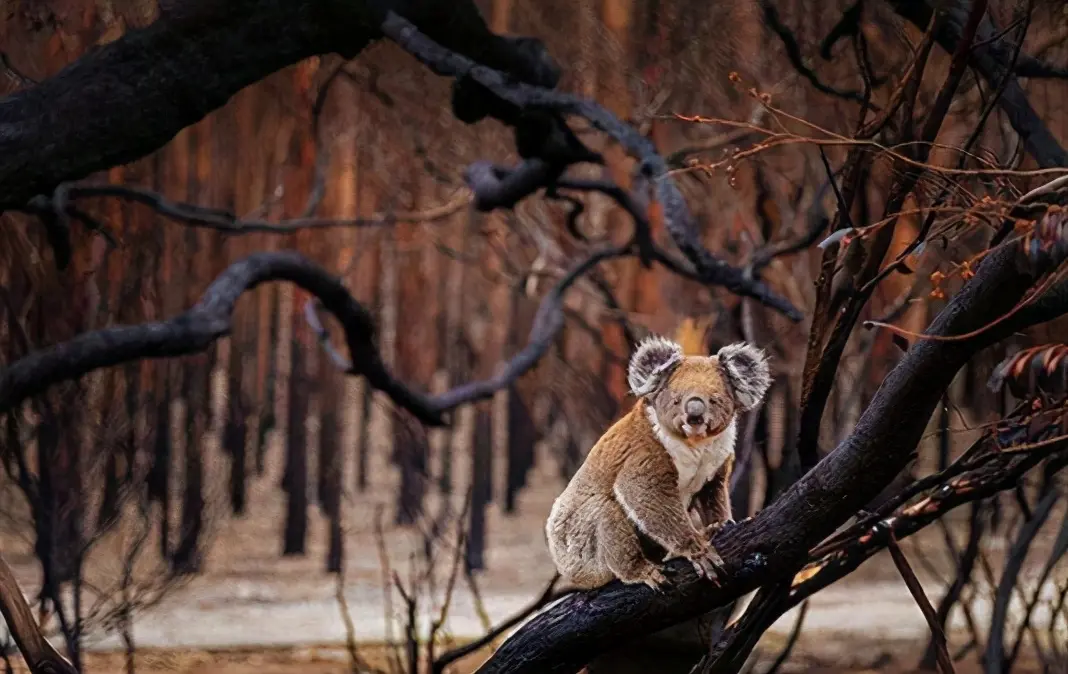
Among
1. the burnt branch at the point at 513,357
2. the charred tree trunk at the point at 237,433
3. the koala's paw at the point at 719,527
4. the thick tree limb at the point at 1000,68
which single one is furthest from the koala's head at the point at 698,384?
the charred tree trunk at the point at 237,433

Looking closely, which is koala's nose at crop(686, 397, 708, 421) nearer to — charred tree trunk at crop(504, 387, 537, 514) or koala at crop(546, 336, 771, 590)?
koala at crop(546, 336, 771, 590)

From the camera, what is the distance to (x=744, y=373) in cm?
148

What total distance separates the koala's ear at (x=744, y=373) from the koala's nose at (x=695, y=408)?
7 centimetres

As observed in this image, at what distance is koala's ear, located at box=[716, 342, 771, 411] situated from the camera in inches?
58.1

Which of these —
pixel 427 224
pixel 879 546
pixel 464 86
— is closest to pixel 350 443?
pixel 427 224

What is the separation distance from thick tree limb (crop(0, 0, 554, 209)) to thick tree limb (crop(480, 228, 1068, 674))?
4.06ft

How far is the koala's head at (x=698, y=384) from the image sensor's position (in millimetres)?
1430

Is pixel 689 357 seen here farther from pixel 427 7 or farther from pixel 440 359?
pixel 440 359

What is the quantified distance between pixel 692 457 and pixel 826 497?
16 cm

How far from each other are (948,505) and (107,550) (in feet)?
6.39

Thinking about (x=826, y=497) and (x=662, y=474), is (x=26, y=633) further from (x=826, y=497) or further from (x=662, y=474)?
(x=826, y=497)

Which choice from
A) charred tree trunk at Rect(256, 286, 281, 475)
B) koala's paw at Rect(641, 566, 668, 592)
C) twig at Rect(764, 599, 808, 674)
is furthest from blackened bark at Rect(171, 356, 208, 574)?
koala's paw at Rect(641, 566, 668, 592)

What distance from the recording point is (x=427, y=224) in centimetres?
352

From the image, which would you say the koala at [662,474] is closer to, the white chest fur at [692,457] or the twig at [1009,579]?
the white chest fur at [692,457]
